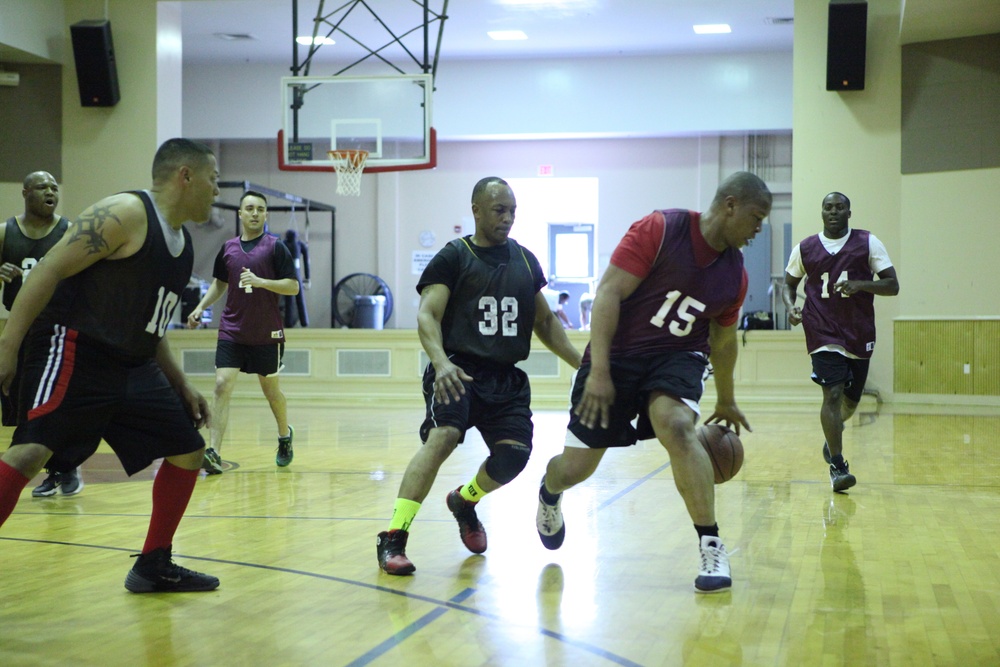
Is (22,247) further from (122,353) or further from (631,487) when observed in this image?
(631,487)

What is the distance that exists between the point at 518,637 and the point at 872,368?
11371 mm

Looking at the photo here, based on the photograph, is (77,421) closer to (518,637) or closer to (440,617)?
(440,617)

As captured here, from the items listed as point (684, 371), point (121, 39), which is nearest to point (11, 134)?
point (121, 39)

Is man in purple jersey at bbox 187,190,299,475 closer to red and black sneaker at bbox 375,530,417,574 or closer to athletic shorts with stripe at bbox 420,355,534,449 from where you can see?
athletic shorts with stripe at bbox 420,355,534,449

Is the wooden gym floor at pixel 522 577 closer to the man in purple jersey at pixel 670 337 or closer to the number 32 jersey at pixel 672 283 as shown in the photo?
the man in purple jersey at pixel 670 337

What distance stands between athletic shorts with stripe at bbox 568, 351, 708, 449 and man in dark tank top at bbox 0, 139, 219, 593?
1398mm

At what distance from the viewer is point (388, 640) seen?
3.00 meters

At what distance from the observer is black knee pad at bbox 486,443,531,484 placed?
420cm

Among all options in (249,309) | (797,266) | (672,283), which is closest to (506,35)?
(249,309)

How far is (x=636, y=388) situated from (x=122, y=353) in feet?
5.91

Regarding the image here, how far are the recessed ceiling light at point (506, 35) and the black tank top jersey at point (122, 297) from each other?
47.1ft

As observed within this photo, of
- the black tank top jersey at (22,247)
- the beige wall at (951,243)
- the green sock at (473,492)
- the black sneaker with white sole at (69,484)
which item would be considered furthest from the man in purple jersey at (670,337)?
the beige wall at (951,243)

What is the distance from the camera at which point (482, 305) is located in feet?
14.0

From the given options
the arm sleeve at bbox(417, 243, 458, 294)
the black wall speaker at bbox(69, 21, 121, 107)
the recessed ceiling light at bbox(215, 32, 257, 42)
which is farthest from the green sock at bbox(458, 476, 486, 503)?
the recessed ceiling light at bbox(215, 32, 257, 42)
